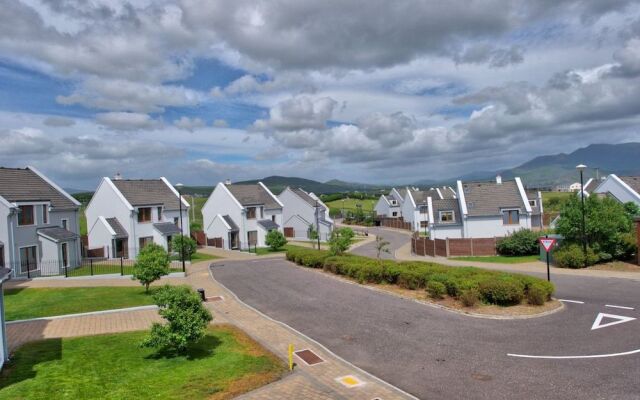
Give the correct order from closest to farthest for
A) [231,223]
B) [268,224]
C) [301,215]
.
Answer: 1. [231,223]
2. [268,224]
3. [301,215]

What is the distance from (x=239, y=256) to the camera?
4778 cm

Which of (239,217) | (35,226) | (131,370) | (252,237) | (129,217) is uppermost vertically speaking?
(129,217)

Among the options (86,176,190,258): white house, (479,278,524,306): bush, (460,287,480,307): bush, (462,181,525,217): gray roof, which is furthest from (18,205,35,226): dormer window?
(462,181,525,217): gray roof

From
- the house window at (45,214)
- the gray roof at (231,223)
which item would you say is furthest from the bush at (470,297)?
the gray roof at (231,223)

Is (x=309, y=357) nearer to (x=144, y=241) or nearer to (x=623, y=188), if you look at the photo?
(x=144, y=241)

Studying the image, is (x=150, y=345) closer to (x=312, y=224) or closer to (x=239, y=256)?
(x=239, y=256)

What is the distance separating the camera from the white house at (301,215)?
71438 mm

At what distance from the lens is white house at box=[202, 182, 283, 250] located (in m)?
56.5

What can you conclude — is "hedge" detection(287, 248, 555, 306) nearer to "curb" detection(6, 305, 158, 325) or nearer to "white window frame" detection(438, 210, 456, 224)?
"curb" detection(6, 305, 158, 325)

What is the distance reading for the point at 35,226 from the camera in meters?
34.8

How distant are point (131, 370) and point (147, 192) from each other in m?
39.3

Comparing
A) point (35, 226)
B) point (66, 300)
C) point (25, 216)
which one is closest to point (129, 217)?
point (35, 226)

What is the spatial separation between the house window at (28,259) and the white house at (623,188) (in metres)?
49.0

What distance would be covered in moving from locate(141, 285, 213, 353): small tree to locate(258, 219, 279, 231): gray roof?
43532mm
